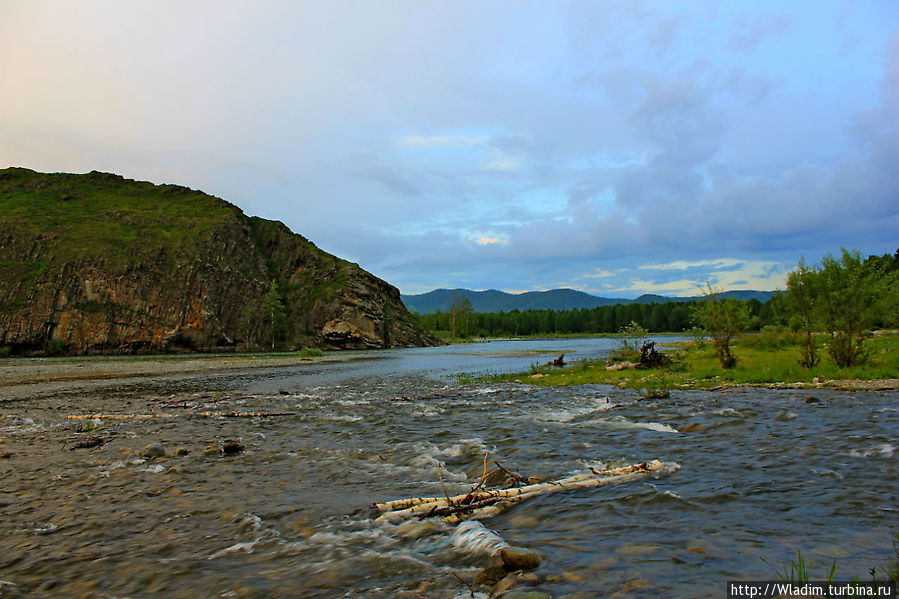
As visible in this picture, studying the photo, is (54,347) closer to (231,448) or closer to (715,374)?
(231,448)

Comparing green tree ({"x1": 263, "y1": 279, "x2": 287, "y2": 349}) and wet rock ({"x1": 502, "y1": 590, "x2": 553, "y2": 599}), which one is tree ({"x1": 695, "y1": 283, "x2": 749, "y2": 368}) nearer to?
wet rock ({"x1": 502, "y1": 590, "x2": 553, "y2": 599})

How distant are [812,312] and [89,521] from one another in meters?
29.0

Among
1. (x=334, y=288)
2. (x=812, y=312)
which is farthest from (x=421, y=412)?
(x=334, y=288)

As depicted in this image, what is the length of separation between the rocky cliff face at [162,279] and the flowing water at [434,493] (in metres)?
79.8

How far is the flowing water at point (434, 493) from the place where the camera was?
5.50 metres

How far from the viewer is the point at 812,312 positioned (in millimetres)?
22906

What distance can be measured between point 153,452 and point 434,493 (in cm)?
822

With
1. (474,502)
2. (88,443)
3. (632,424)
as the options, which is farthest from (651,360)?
(88,443)

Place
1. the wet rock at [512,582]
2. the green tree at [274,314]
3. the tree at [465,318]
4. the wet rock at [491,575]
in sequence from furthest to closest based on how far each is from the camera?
the tree at [465,318], the green tree at [274,314], the wet rock at [491,575], the wet rock at [512,582]

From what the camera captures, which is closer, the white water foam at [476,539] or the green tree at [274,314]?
the white water foam at [476,539]

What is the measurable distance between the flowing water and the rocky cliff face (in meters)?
79.8

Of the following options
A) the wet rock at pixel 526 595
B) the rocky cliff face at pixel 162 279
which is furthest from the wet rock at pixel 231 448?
the rocky cliff face at pixel 162 279

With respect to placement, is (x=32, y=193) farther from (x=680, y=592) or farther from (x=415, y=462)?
(x=680, y=592)

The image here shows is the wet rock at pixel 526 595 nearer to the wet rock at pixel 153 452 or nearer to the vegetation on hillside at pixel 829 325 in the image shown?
the wet rock at pixel 153 452
